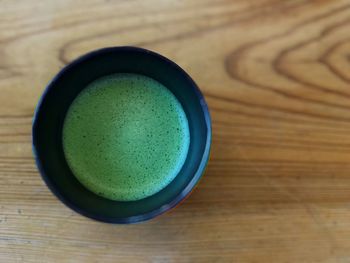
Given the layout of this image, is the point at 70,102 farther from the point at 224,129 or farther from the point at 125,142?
the point at 224,129

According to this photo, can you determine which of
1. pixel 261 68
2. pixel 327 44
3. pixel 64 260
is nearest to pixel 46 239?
pixel 64 260

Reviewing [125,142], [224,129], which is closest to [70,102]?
[125,142]

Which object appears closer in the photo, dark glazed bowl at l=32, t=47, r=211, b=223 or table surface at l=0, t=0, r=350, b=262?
dark glazed bowl at l=32, t=47, r=211, b=223

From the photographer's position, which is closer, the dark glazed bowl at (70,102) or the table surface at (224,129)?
the dark glazed bowl at (70,102)

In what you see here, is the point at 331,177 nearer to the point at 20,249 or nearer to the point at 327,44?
the point at 327,44
